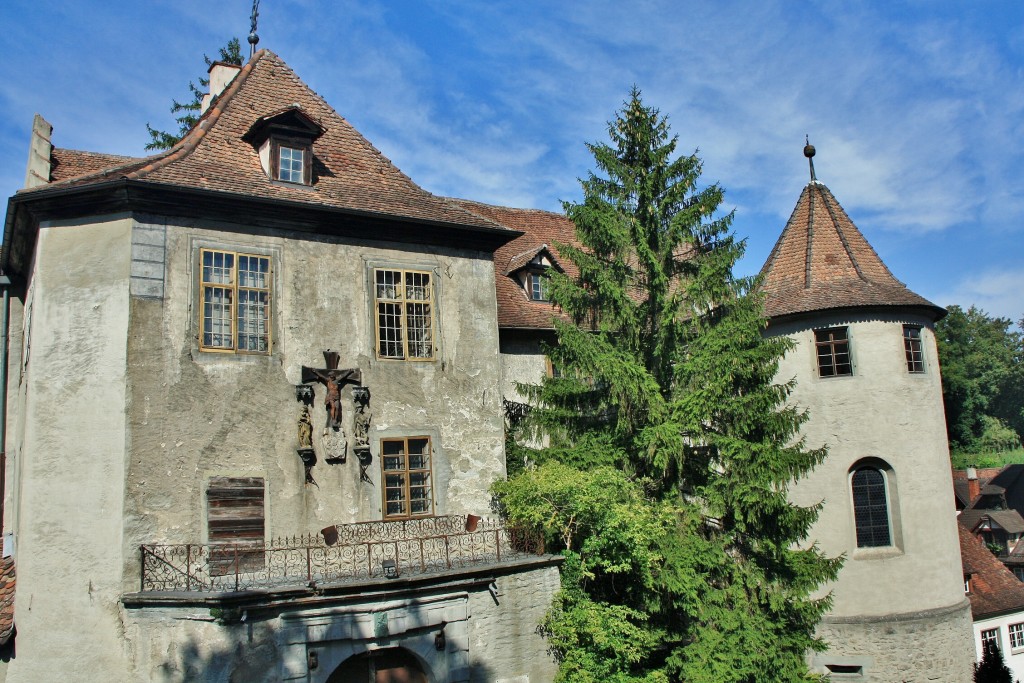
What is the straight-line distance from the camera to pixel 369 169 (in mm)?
16953

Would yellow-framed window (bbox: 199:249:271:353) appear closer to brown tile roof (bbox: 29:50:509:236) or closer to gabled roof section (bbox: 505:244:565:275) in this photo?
brown tile roof (bbox: 29:50:509:236)

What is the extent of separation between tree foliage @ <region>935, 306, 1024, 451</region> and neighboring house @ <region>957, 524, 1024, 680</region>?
2151cm

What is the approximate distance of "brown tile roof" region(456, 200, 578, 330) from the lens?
18.9 meters

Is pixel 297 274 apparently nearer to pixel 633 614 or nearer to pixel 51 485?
pixel 51 485

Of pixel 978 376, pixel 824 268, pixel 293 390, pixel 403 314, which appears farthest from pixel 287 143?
pixel 978 376

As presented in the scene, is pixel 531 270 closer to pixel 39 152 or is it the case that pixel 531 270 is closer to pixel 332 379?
pixel 332 379

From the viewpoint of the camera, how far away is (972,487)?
40.6 metres

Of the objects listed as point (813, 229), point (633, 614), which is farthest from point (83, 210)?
point (813, 229)

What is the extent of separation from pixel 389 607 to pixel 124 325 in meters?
6.31

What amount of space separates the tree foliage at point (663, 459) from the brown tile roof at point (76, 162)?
9872mm

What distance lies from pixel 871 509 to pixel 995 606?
870 centimetres

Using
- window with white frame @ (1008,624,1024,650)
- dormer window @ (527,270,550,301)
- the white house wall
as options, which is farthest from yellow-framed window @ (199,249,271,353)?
window with white frame @ (1008,624,1024,650)

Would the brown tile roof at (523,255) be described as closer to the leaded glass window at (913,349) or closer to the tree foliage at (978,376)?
the leaded glass window at (913,349)

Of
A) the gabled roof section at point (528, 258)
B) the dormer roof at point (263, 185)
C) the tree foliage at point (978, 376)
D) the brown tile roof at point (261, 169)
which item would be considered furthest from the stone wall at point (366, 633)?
the tree foliage at point (978, 376)
